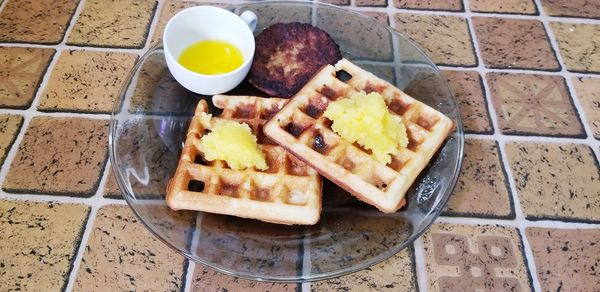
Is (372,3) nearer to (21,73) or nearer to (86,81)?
(86,81)

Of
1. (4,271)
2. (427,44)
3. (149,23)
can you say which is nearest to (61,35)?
(149,23)

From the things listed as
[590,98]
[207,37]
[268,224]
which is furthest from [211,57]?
[590,98]

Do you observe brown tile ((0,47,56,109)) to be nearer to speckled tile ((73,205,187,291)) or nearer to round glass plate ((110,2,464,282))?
round glass plate ((110,2,464,282))

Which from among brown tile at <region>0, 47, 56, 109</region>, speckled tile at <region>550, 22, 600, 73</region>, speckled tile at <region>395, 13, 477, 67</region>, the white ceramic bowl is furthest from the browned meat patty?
speckled tile at <region>550, 22, 600, 73</region>

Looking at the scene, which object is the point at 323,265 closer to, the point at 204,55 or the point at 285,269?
the point at 285,269

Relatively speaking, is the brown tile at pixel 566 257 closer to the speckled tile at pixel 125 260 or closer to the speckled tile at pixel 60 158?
the speckled tile at pixel 125 260

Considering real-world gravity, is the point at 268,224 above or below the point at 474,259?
below
